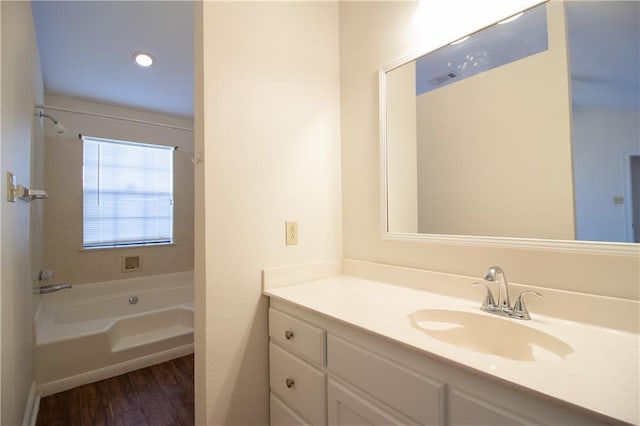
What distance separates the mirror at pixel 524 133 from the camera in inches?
33.8

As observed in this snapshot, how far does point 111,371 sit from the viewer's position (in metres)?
2.10

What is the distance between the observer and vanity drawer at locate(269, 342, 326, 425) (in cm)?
102

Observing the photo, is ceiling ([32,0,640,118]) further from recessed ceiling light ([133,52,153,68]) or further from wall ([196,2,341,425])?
wall ([196,2,341,425])

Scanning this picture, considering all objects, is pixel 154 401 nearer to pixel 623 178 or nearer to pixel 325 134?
pixel 325 134

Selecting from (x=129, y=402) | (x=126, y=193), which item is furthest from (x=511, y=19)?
(x=126, y=193)

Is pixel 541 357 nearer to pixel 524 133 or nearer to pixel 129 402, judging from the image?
pixel 524 133

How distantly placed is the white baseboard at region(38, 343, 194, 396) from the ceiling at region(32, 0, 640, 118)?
2.37 m

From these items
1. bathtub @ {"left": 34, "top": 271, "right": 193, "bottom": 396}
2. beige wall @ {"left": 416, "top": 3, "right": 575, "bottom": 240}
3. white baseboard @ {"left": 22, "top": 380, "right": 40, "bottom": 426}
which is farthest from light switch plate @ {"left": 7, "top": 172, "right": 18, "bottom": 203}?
beige wall @ {"left": 416, "top": 3, "right": 575, "bottom": 240}

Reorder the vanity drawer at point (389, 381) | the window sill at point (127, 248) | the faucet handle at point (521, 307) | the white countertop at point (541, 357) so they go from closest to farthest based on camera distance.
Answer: the white countertop at point (541, 357), the vanity drawer at point (389, 381), the faucet handle at point (521, 307), the window sill at point (127, 248)

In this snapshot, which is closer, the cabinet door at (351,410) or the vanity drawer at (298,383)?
the cabinet door at (351,410)

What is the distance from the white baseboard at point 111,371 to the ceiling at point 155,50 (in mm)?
2365

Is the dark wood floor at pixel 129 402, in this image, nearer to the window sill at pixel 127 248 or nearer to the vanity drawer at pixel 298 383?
the vanity drawer at pixel 298 383

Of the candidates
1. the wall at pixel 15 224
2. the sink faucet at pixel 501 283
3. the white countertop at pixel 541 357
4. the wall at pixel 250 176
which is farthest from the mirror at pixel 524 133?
the wall at pixel 15 224

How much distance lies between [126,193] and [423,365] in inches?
133
